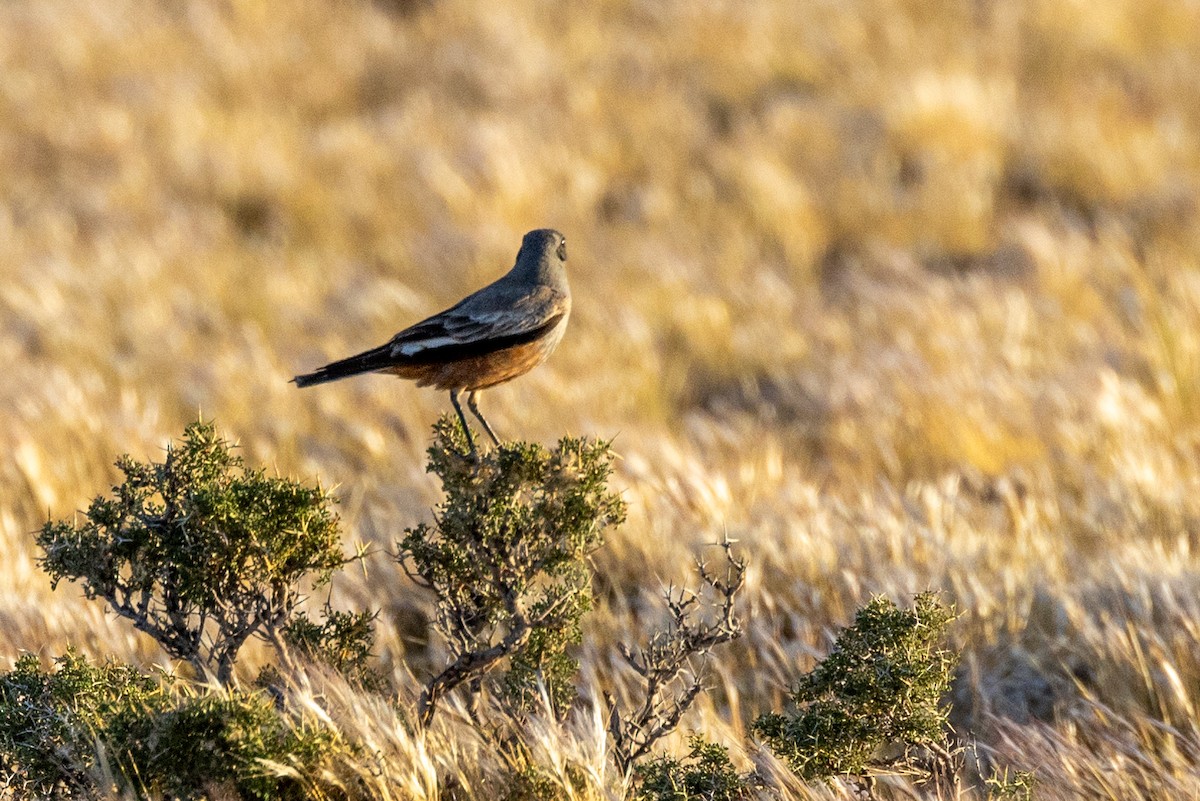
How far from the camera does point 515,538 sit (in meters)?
3.49

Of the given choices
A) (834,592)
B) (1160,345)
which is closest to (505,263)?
(1160,345)

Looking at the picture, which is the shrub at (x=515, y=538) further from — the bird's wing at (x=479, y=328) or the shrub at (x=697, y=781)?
the bird's wing at (x=479, y=328)

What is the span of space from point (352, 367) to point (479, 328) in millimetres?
408

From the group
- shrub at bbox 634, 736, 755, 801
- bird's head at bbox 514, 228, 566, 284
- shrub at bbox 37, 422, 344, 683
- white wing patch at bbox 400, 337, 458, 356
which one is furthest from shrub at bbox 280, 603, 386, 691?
bird's head at bbox 514, 228, 566, 284

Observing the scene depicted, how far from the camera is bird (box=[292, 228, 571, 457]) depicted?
Answer: 4434 millimetres

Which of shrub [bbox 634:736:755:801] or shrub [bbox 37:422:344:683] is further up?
shrub [bbox 37:422:344:683]

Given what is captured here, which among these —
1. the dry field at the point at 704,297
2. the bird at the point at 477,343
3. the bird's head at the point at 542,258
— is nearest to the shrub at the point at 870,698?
the dry field at the point at 704,297

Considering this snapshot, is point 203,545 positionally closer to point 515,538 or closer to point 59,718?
point 59,718

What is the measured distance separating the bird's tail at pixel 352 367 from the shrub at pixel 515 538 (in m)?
0.88

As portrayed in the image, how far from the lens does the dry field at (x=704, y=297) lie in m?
4.79

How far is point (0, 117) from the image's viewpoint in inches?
471

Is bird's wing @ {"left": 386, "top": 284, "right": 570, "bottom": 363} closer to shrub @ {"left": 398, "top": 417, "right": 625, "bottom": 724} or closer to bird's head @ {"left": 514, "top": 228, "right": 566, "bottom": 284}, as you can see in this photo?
bird's head @ {"left": 514, "top": 228, "right": 566, "bottom": 284}

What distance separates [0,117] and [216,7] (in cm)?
291

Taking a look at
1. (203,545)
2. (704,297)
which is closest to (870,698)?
(203,545)
